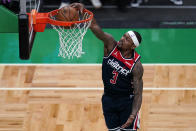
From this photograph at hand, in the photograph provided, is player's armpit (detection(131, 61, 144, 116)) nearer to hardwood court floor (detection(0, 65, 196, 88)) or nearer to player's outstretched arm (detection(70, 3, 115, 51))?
player's outstretched arm (detection(70, 3, 115, 51))

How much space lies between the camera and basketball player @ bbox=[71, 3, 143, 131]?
4.97m

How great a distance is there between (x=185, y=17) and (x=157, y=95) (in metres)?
3.16

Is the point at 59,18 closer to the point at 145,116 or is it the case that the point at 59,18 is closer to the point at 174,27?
the point at 145,116

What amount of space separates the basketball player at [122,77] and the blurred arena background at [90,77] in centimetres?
91

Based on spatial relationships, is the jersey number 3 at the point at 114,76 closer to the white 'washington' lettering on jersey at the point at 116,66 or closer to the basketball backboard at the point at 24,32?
the white 'washington' lettering on jersey at the point at 116,66

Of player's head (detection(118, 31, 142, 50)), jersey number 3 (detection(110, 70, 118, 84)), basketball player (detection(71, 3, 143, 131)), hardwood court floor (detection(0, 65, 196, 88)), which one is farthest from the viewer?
hardwood court floor (detection(0, 65, 196, 88))

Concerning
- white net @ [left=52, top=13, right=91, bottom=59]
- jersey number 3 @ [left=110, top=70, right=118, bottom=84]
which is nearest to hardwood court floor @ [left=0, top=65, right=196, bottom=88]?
white net @ [left=52, top=13, right=91, bottom=59]

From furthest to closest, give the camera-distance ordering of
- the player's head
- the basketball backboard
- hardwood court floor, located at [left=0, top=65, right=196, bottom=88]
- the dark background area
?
the dark background area
hardwood court floor, located at [left=0, top=65, right=196, bottom=88]
the player's head
the basketball backboard

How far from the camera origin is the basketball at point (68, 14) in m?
5.04

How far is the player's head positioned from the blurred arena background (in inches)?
52.5

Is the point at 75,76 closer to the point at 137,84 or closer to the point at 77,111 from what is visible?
the point at 77,111

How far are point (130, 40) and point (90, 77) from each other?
2.51m

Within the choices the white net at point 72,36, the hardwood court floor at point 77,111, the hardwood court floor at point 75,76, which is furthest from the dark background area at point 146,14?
the white net at point 72,36

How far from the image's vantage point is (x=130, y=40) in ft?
16.0
